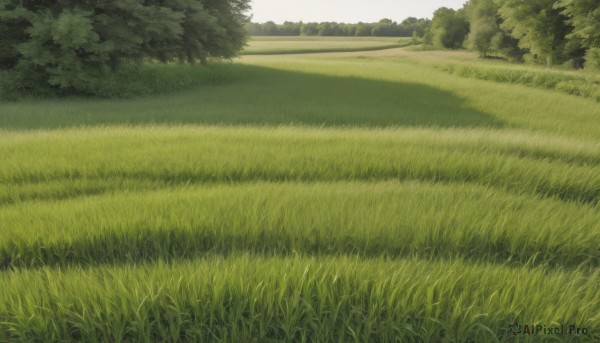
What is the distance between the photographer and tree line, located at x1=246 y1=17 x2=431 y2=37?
109m

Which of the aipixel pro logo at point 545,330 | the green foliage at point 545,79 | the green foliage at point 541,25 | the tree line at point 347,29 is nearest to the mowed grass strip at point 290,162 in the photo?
the aipixel pro logo at point 545,330

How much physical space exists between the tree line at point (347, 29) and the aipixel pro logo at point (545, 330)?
109m

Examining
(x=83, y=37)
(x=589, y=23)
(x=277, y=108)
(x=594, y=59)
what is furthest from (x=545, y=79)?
(x=83, y=37)

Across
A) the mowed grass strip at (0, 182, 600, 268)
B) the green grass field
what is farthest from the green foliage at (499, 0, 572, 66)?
the mowed grass strip at (0, 182, 600, 268)

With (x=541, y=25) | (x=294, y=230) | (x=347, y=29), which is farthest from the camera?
(x=347, y=29)

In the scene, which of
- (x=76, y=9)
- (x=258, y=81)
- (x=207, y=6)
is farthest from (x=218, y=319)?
(x=207, y=6)

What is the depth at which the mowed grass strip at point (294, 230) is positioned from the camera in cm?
251

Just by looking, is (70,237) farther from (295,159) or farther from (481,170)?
(481,170)

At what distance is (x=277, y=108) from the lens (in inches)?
476

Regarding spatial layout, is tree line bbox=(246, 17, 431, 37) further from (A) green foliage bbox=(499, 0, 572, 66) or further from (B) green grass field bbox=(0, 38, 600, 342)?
(B) green grass field bbox=(0, 38, 600, 342)

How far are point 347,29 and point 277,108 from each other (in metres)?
110

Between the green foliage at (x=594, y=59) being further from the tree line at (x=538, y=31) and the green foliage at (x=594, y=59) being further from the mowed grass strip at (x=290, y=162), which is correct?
the mowed grass strip at (x=290, y=162)

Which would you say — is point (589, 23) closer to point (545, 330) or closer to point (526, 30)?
point (526, 30)

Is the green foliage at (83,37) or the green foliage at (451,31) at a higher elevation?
the green foliage at (451,31)
